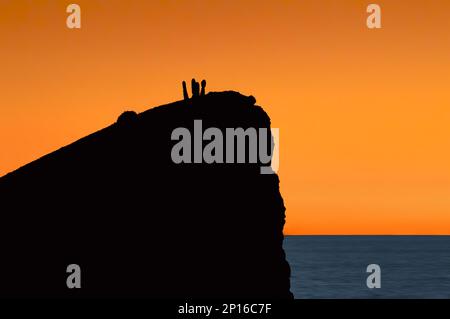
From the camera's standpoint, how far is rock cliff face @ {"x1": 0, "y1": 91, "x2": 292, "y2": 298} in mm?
Answer: 31172

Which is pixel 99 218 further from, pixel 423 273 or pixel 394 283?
pixel 423 273

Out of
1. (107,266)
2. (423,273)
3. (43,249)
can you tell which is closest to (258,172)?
(107,266)

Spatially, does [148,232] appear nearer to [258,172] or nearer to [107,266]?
[107,266]

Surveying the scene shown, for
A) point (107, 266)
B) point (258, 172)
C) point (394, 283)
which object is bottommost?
point (394, 283)

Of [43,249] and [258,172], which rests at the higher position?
[258,172]

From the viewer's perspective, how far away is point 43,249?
103 feet

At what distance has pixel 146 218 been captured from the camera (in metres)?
32.5

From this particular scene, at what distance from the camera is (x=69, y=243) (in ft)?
103

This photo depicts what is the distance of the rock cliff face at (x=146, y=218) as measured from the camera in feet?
102

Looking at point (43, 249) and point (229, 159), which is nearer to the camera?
point (43, 249)
